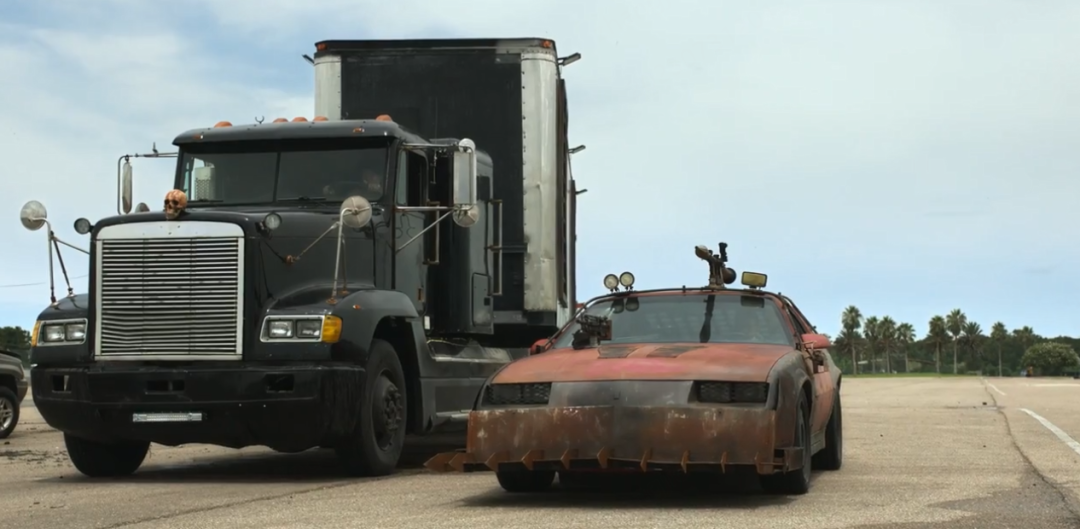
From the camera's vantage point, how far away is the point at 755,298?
34.7 ft

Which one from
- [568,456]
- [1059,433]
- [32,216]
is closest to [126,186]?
[32,216]

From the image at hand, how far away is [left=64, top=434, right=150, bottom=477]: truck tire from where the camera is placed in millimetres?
11805

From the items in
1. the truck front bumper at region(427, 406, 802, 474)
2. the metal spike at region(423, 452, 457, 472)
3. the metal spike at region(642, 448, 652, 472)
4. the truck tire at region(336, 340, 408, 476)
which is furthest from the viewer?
the truck tire at region(336, 340, 408, 476)

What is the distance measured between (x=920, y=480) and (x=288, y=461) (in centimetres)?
620

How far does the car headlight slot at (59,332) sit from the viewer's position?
11.2 m

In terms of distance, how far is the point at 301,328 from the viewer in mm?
10852

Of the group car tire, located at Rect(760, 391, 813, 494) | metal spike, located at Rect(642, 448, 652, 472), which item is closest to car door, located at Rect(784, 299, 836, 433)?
car tire, located at Rect(760, 391, 813, 494)

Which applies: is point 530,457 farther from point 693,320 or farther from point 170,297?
point 170,297

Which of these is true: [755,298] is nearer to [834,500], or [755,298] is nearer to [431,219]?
[834,500]

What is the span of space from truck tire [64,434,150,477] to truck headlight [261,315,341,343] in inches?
71.2

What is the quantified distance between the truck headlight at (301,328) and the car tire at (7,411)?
30.2 feet

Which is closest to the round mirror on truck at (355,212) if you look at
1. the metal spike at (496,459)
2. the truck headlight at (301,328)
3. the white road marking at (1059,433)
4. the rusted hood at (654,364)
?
the truck headlight at (301,328)

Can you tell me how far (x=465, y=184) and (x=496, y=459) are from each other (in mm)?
3545

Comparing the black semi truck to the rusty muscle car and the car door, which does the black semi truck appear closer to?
the rusty muscle car
